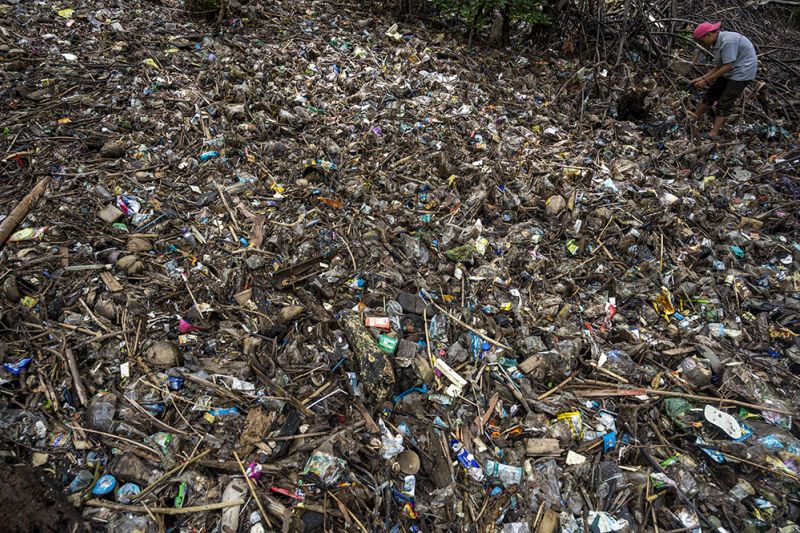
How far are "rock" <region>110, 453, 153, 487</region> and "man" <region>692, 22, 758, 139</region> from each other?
238 inches

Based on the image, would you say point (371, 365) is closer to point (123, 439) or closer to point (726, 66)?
point (123, 439)

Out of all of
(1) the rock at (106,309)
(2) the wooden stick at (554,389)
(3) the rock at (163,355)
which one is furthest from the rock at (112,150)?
(2) the wooden stick at (554,389)

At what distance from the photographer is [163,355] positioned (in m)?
2.18

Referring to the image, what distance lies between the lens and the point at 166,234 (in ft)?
9.19

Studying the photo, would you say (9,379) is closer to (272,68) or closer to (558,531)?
(558,531)

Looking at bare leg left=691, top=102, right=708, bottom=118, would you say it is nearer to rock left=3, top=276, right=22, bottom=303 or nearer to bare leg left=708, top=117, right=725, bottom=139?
bare leg left=708, top=117, right=725, bottom=139

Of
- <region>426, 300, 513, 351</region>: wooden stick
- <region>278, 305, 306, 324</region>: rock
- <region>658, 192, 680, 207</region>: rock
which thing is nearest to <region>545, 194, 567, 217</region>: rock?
<region>658, 192, 680, 207</region>: rock

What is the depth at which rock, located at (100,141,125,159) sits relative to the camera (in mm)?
3166

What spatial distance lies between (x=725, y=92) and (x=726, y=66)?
0.27 meters

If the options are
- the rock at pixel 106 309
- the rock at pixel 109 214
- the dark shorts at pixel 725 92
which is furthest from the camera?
the dark shorts at pixel 725 92

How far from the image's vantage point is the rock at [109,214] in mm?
2752

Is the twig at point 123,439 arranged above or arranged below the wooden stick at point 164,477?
above

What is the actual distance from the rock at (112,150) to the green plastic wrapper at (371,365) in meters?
2.31

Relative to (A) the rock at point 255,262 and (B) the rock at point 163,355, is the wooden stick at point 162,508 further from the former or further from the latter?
(A) the rock at point 255,262
